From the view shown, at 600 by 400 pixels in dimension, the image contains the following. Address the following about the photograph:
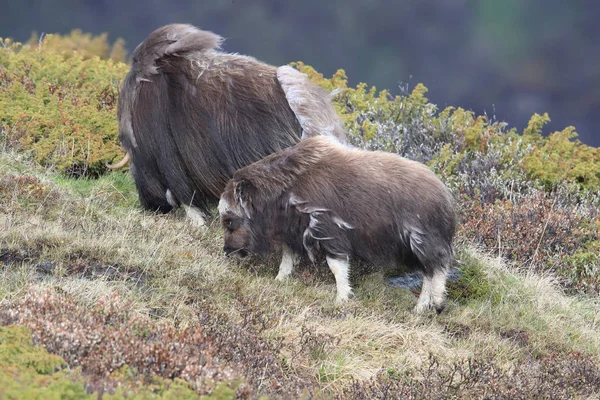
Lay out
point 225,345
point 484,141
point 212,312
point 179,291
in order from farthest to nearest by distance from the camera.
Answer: point 484,141 → point 179,291 → point 212,312 → point 225,345

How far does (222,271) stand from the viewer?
4312 mm

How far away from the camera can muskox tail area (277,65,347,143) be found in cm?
487

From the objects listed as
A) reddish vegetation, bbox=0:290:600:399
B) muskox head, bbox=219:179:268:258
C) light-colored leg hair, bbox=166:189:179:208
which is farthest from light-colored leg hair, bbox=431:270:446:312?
light-colored leg hair, bbox=166:189:179:208

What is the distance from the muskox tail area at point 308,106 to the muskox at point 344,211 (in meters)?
0.42

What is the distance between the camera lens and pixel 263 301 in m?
4.00

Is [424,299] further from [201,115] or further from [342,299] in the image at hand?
[201,115]

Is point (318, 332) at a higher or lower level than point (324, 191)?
lower

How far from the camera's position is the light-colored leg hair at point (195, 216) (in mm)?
5125

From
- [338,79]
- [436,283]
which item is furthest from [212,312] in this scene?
[338,79]

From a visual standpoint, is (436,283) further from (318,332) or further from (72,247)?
(72,247)

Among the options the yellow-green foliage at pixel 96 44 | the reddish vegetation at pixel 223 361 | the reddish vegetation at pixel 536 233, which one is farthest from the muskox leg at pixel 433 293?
the yellow-green foliage at pixel 96 44

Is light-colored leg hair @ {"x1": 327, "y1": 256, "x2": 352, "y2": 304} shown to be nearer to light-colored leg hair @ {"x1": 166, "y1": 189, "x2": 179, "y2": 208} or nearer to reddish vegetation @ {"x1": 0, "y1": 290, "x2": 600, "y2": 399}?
reddish vegetation @ {"x1": 0, "y1": 290, "x2": 600, "y2": 399}

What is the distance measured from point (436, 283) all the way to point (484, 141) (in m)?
4.00

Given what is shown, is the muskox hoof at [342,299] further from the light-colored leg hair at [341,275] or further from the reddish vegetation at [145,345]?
the reddish vegetation at [145,345]
